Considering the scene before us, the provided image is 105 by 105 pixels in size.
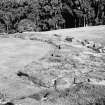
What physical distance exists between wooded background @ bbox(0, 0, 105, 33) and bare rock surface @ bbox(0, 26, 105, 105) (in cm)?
5891

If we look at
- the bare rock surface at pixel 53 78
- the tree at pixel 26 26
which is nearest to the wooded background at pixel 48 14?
the tree at pixel 26 26

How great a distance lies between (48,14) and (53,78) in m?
75.0

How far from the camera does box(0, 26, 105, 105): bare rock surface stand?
11.9 m

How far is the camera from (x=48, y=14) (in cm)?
8975

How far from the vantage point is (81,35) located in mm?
44094

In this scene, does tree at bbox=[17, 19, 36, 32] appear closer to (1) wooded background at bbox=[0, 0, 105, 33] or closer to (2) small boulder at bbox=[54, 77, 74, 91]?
(1) wooded background at bbox=[0, 0, 105, 33]

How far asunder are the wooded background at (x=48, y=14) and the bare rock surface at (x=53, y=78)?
193ft

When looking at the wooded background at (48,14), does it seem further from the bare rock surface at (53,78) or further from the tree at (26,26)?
the bare rock surface at (53,78)

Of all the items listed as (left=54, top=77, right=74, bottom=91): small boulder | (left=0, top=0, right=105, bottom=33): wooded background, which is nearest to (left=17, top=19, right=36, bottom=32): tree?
(left=0, top=0, right=105, bottom=33): wooded background

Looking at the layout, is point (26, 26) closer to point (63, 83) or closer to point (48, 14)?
point (48, 14)

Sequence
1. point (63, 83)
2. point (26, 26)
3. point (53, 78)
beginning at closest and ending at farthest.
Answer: point (63, 83)
point (53, 78)
point (26, 26)

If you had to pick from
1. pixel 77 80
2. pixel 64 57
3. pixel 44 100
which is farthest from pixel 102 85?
pixel 64 57

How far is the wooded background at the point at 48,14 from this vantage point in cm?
8475

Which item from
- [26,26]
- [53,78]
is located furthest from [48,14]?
[53,78]
